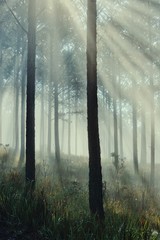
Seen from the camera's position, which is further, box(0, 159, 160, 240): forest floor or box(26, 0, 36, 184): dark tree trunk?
box(26, 0, 36, 184): dark tree trunk

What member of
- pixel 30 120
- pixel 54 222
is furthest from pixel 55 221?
pixel 30 120

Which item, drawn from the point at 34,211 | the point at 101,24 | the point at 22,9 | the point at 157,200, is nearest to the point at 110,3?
the point at 101,24

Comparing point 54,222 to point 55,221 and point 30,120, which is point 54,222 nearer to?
point 55,221

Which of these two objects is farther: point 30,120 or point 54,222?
point 30,120

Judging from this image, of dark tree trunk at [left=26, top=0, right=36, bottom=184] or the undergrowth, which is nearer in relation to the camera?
the undergrowth

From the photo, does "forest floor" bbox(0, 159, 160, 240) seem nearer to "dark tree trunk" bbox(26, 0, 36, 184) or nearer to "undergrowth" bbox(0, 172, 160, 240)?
"undergrowth" bbox(0, 172, 160, 240)

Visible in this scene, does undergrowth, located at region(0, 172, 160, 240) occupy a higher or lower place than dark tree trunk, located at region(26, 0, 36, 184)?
lower

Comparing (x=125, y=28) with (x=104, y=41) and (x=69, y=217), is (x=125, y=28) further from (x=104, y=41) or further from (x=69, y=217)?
(x=69, y=217)

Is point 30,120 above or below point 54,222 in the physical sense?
above

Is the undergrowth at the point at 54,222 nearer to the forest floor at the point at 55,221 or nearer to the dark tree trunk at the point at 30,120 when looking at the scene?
the forest floor at the point at 55,221

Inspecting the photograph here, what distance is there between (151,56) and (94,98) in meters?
14.1

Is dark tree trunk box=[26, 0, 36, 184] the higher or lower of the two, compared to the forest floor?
higher

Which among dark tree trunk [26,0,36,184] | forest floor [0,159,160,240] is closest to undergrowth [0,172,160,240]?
forest floor [0,159,160,240]

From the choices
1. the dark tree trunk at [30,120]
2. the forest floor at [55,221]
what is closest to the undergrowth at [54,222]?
the forest floor at [55,221]
